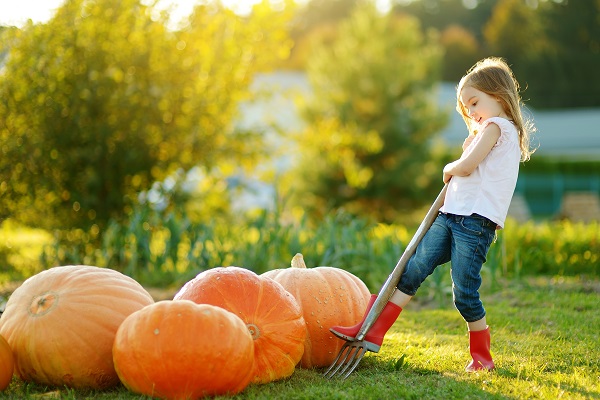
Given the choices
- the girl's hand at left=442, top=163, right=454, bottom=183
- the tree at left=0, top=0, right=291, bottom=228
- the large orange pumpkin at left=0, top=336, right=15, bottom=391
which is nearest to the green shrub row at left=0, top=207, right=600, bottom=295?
the tree at left=0, top=0, right=291, bottom=228

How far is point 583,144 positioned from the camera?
28.5 metres

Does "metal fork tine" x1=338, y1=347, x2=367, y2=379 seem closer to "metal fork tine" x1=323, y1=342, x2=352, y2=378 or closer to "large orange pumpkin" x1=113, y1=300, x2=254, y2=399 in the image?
Answer: "metal fork tine" x1=323, y1=342, x2=352, y2=378

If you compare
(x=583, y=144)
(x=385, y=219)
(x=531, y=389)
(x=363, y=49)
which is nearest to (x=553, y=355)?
(x=531, y=389)

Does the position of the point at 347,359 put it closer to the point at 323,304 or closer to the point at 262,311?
Answer: the point at 323,304

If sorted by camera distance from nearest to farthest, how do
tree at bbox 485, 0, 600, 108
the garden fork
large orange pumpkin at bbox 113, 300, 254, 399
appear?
large orange pumpkin at bbox 113, 300, 254, 399, the garden fork, tree at bbox 485, 0, 600, 108

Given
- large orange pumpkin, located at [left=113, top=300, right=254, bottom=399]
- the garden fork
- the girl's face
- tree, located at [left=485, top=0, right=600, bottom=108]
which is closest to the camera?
large orange pumpkin, located at [left=113, top=300, right=254, bottom=399]

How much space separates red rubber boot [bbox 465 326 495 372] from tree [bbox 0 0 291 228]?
4187 mm

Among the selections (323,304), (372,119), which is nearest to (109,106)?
(323,304)

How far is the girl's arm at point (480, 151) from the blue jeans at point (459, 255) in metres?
0.20

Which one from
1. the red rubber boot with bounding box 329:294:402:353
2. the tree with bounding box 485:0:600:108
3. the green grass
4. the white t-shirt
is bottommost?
the green grass

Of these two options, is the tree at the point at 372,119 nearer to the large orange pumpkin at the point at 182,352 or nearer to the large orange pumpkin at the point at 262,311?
the large orange pumpkin at the point at 262,311

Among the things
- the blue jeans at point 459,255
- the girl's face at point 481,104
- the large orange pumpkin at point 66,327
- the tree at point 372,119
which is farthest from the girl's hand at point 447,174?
the tree at point 372,119

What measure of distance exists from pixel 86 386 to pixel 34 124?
12.3ft

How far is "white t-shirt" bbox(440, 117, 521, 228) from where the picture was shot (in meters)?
3.19
